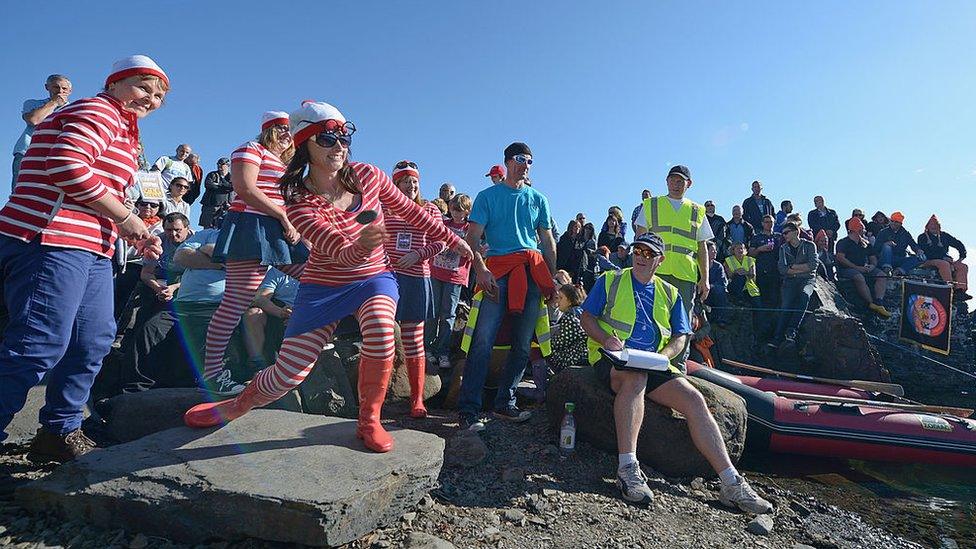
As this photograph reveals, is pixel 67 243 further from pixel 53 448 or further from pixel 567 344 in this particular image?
pixel 567 344

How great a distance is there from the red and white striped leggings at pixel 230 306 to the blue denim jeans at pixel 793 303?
974cm

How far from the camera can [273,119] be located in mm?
3975

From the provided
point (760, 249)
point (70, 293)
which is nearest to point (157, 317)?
point (70, 293)

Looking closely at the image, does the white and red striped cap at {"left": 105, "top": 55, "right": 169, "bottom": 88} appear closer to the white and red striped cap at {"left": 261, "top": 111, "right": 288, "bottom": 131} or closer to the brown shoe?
the white and red striped cap at {"left": 261, "top": 111, "right": 288, "bottom": 131}

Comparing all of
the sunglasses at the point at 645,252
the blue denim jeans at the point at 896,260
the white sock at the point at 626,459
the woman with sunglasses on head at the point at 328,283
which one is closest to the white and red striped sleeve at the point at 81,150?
the woman with sunglasses on head at the point at 328,283

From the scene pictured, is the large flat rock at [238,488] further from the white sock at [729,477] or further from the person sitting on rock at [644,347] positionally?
the white sock at [729,477]

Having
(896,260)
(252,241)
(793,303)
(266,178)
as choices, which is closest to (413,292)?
(252,241)

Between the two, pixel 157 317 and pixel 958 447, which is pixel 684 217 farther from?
pixel 157 317

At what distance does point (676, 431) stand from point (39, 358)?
12.6 feet

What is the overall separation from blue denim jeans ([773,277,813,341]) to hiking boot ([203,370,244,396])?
32.1ft

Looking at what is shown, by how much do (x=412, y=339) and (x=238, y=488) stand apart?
204 centimetres

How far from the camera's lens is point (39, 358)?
2.30 metres

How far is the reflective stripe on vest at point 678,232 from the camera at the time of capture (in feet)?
17.1

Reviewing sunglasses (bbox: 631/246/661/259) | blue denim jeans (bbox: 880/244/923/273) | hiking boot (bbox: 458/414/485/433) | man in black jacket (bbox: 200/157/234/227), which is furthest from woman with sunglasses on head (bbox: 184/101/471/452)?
blue denim jeans (bbox: 880/244/923/273)
